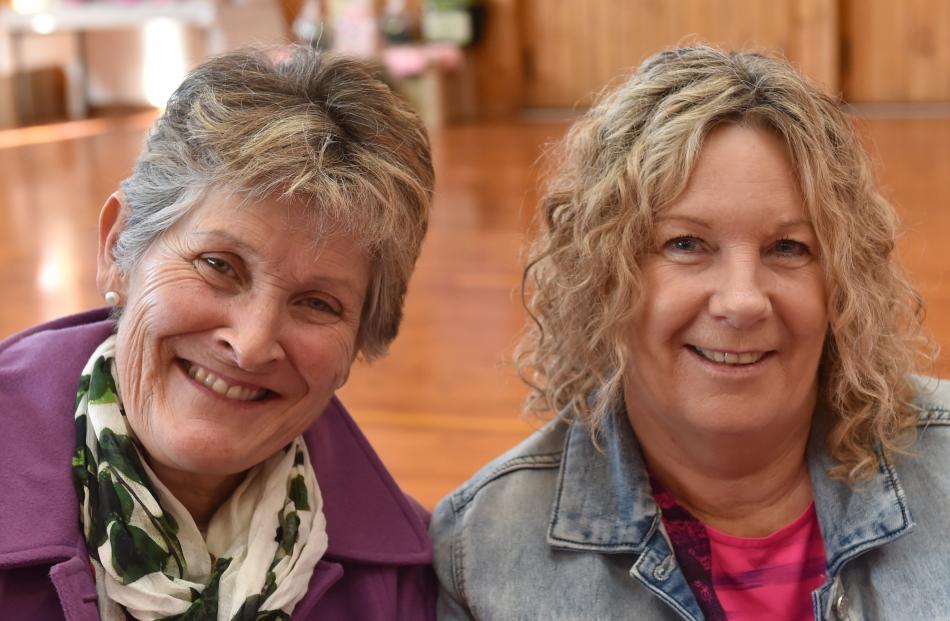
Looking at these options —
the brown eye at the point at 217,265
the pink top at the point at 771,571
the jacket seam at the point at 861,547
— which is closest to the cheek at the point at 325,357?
the brown eye at the point at 217,265

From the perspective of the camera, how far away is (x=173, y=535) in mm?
1574

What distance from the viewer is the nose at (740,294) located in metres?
1.63

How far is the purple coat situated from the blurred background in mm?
2677

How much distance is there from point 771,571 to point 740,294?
40 centimetres

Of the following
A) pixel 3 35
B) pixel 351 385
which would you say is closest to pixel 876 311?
pixel 351 385

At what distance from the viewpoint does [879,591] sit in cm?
172

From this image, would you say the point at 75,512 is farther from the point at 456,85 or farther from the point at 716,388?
the point at 456,85

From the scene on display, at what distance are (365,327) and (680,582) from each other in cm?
52

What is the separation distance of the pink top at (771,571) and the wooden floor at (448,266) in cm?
47

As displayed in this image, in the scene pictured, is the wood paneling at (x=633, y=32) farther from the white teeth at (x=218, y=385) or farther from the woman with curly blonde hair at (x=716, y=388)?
the white teeth at (x=218, y=385)

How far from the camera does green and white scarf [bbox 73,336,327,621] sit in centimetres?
152

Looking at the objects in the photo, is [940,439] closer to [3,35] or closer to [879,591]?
[879,591]

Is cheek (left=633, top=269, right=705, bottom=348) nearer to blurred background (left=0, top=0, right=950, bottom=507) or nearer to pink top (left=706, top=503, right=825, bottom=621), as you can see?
pink top (left=706, top=503, right=825, bottom=621)

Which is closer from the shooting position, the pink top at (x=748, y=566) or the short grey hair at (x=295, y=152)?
the short grey hair at (x=295, y=152)
